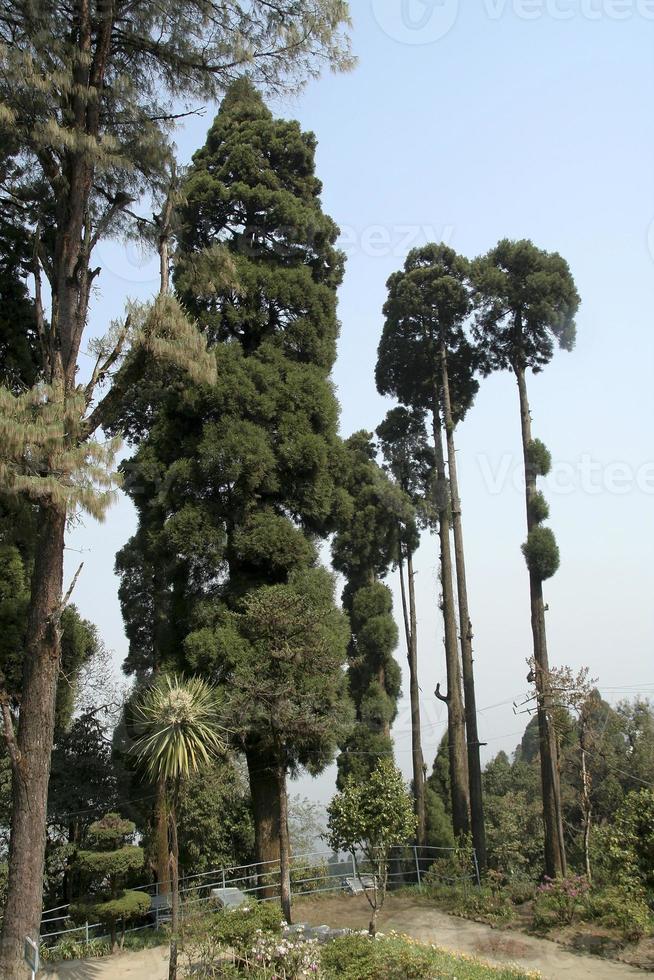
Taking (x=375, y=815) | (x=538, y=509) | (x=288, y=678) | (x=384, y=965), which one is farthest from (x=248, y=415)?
(x=384, y=965)

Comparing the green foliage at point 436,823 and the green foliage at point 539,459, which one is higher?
the green foliage at point 539,459

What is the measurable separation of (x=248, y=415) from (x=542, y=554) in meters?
7.10

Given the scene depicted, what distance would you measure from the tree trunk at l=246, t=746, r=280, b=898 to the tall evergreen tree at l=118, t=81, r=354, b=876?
3cm

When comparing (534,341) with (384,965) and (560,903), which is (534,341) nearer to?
(560,903)

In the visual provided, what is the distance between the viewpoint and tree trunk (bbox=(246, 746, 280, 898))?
14.8 meters

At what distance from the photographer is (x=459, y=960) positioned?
10.5m

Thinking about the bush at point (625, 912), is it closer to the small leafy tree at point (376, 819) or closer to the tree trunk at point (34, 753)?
the small leafy tree at point (376, 819)

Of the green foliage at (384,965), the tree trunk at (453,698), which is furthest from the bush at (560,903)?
the tree trunk at (453,698)

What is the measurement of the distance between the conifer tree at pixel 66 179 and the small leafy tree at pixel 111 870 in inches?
133

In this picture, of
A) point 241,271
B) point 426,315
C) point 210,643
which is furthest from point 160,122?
point 426,315

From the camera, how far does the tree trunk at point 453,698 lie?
62.4 ft

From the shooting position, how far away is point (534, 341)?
→ 2106cm

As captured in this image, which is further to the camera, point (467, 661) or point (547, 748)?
point (467, 661)

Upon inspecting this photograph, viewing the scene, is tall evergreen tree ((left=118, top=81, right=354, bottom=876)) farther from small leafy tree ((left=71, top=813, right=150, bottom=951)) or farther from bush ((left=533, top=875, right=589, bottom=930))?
bush ((left=533, top=875, right=589, bottom=930))
